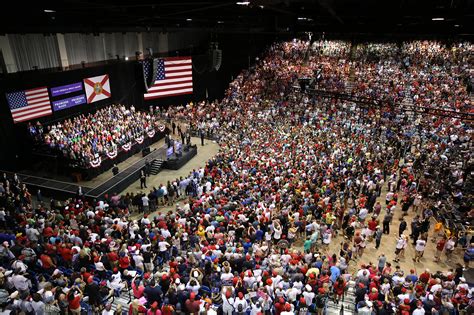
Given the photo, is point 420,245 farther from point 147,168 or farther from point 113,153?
point 113,153

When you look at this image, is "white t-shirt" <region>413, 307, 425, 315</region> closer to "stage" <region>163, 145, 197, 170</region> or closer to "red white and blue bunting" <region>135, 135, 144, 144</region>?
"stage" <region>163, 145, 197, 170</region>

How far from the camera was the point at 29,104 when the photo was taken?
1989 centimetres

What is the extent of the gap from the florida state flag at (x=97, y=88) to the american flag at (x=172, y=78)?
13.7 feet

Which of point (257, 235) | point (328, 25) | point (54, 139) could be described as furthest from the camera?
point (328, 25)

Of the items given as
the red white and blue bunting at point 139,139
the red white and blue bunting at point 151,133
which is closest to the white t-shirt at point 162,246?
the red white and blue bunting at point 139,139

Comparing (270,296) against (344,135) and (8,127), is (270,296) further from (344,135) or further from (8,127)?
(8,127)

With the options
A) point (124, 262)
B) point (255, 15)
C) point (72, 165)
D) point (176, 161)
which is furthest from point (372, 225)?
point (72, 165)

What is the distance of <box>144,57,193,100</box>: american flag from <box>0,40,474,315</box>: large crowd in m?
8.78

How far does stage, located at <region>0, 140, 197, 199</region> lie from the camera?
17312 millimetres

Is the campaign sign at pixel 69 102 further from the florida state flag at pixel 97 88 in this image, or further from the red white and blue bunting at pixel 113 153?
the red white and blue bunting at pixel 113 153

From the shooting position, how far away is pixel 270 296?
8758 mm

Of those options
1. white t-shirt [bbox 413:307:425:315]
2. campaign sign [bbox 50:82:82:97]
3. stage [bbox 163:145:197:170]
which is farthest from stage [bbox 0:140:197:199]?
white t-shirt [bbox 413:307:425:315]

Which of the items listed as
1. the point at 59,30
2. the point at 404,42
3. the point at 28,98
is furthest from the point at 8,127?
the point at 404,42

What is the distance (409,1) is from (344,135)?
33.4 ft
